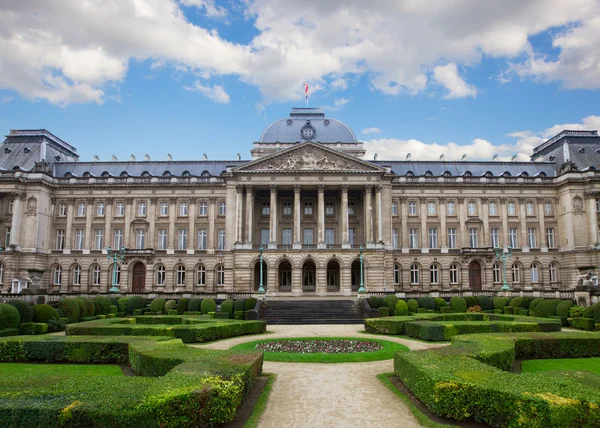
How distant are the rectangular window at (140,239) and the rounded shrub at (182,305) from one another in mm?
22233

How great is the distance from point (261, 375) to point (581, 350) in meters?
14.4

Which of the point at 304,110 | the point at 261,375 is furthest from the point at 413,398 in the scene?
the point at 304,110

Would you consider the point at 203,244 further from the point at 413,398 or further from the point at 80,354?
the point at 413,398

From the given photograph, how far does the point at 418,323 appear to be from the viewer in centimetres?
2747

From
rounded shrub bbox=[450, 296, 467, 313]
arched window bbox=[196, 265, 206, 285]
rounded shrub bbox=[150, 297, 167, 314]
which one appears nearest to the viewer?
rounded shrub bbox=[450, 296, 467, 313]

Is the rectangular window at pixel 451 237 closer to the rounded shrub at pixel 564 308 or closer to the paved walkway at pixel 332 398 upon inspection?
the rounded shrub at pixel 564 308

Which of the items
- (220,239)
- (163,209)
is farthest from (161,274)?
(220,239)

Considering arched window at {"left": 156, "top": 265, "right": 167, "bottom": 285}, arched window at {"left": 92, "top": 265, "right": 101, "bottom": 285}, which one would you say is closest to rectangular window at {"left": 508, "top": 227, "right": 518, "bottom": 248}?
arched window at {"left": 156, "top": 265, "right": 167, "bottom": 285}

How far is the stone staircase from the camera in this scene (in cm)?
3797

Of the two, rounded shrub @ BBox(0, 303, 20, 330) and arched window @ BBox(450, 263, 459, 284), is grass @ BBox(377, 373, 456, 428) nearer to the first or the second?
rounded shrub @ BBox(0, 303, 20, 330)

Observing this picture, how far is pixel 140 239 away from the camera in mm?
61844

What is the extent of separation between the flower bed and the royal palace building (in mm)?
30887

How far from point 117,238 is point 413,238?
3904 cm

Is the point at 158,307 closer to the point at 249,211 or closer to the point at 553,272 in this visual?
the point at 249,211
